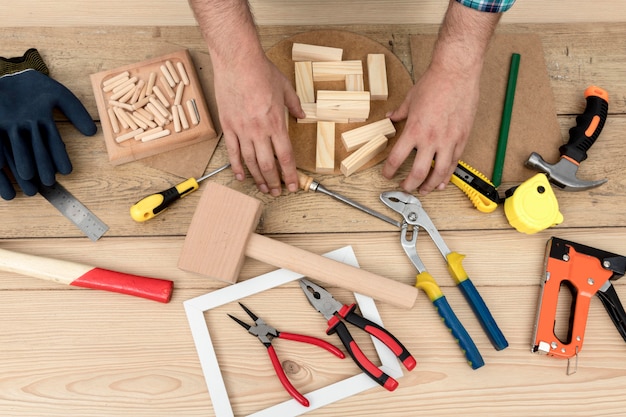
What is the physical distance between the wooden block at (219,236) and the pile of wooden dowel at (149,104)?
291 mm

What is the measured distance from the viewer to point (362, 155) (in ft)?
3.86

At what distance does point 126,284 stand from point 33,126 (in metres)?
0.46

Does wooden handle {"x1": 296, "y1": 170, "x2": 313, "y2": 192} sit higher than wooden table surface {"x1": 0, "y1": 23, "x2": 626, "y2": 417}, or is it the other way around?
wooden handle {"x1": 296, "y1": 170, "x2": 313, "y2": 192}

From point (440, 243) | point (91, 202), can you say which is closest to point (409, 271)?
point (440, 243)

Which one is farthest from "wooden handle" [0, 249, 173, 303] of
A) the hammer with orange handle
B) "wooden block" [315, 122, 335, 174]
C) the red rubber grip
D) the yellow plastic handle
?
the hammer with orange handle

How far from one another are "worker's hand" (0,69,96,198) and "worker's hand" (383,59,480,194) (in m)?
0.79

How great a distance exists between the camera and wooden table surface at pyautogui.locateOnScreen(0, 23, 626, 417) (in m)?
1.03

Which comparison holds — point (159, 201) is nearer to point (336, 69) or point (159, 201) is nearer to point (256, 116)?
point (256, 116)

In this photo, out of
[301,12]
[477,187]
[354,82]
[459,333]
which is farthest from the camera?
[301,12]

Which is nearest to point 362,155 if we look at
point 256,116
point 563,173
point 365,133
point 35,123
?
point 365,133

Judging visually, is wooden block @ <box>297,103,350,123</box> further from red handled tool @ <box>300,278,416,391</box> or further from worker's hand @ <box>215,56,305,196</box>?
red handled tool @ <box>300,278,416,391</box>

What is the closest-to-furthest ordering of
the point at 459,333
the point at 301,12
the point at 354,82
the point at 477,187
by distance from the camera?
the point at 459,333 → the point at 477,187 → the point at 354,82 → the point at 301,12

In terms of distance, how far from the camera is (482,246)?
3.80 ft

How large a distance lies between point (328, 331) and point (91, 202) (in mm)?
656
